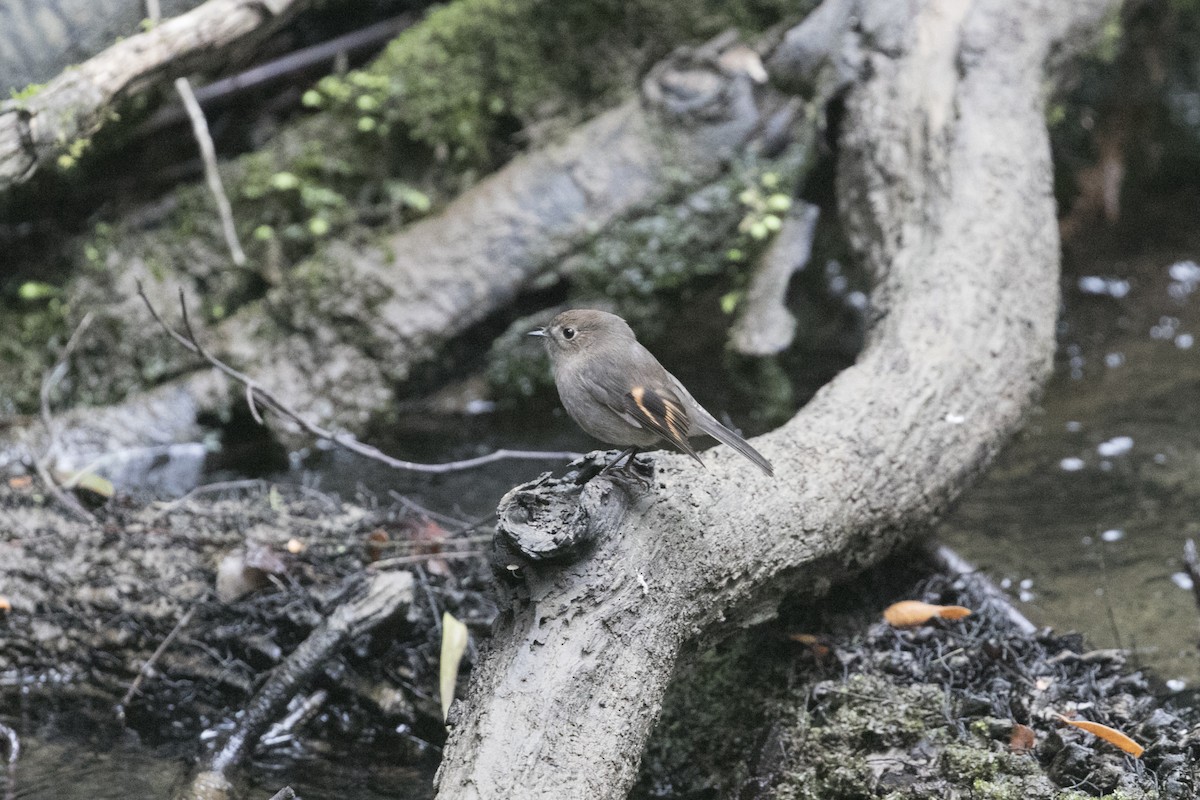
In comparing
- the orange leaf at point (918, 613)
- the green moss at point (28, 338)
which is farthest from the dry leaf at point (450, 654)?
the green moss at point (28, 338)

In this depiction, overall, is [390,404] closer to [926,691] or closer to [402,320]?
[402,320]

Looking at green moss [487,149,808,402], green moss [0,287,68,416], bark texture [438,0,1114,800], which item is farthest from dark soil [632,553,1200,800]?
green moss [0,287,68,416]

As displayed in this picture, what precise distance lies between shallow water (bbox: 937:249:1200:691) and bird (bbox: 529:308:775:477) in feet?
5.02

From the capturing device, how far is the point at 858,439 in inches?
140

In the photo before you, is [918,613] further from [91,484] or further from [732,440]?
[91,484]

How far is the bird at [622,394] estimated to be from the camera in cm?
295

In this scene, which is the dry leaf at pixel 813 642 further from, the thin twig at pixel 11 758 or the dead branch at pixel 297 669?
the thin twig at pixel 11 758

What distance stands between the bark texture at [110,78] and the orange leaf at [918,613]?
343 cm

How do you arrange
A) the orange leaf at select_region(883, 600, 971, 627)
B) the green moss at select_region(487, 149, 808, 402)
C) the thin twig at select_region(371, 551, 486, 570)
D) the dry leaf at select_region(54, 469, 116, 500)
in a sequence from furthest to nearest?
the green moss at select_region(487, 149, 808, 402) → the dry leaf at select_region(54, 469, 116, 500) → the thin twig at select_region(371, 551, 486, 570) → the orange leaf at select_region(883, 600, 971, 627)

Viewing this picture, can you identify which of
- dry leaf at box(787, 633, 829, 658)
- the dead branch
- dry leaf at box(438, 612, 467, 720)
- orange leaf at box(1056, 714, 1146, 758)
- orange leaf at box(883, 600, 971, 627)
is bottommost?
orange leaf at box(883, 600, 971, 627)

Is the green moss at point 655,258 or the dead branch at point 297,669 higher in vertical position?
the dead branch at point 297,669

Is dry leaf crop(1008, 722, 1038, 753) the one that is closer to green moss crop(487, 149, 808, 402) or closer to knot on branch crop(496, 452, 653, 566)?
knot on branch crop(496, 452, 653, 566)

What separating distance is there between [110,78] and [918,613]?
12.0ft

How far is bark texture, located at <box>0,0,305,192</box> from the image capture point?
3.64 metres
